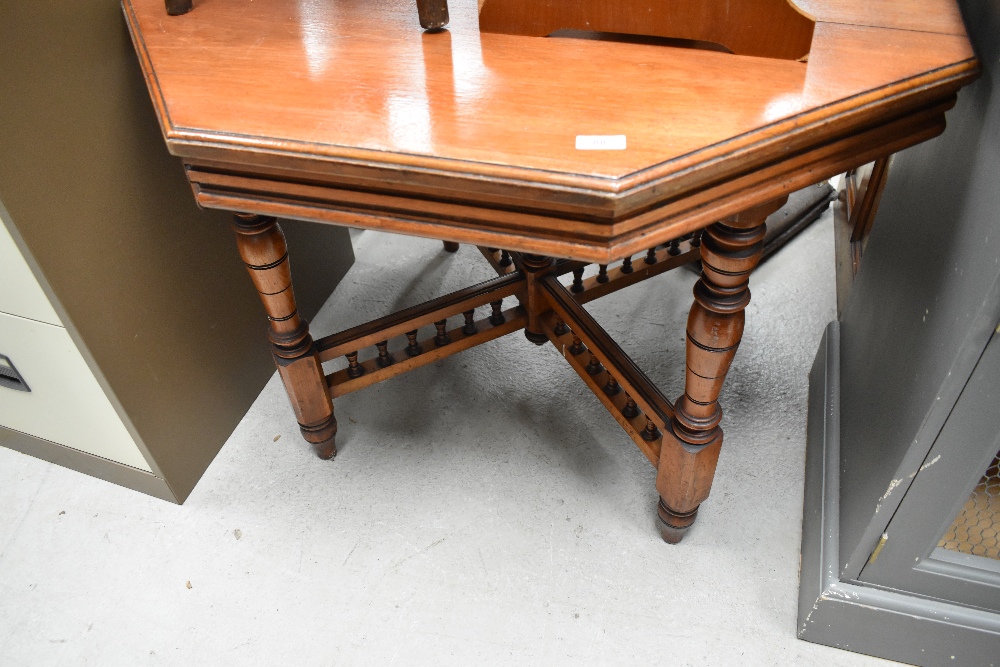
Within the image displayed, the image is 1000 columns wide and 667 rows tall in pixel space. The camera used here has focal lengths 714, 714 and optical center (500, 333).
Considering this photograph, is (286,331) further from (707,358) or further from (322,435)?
Answer: (707,358)

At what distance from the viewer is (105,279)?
116 cm

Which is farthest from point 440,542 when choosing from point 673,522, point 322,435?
point 673,522

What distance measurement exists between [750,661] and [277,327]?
3.13ft

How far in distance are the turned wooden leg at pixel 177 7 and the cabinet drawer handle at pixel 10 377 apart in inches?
26.9

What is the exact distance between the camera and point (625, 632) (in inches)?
46.8

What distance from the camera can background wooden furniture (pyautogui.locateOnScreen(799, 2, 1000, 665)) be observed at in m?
0.84

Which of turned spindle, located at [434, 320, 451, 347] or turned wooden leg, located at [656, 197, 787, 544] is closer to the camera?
turned wooden leg, located at [656, 197, 787, 544]

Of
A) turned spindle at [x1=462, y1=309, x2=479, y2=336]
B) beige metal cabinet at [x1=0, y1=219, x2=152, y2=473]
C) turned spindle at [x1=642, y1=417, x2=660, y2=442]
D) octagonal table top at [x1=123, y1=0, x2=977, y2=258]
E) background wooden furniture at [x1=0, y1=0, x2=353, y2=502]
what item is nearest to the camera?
octagonal table top at [x1=123, y1=0, x2=977, y2=258]

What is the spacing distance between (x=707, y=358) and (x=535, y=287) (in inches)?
21.5

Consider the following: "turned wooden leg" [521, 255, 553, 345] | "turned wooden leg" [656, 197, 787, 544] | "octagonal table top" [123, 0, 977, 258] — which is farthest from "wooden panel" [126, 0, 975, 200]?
"turned wooden leg" [521, 255, 553, 345]

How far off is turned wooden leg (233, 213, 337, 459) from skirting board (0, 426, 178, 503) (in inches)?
12.4

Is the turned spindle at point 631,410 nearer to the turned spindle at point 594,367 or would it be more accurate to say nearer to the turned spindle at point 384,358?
the turned spindle at point 594,367

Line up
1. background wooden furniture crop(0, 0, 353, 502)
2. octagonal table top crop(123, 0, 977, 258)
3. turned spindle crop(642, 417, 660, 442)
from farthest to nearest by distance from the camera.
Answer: turned spindle crop(642, 417, 660, 442), background wooden furniture crop(0, 0, 353, 502), octagonal table top crop(123, 0, 977, 258)

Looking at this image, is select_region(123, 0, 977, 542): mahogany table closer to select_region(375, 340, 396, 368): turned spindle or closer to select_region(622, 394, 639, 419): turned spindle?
select_region(622, 394, 639, 419): turned spindle
